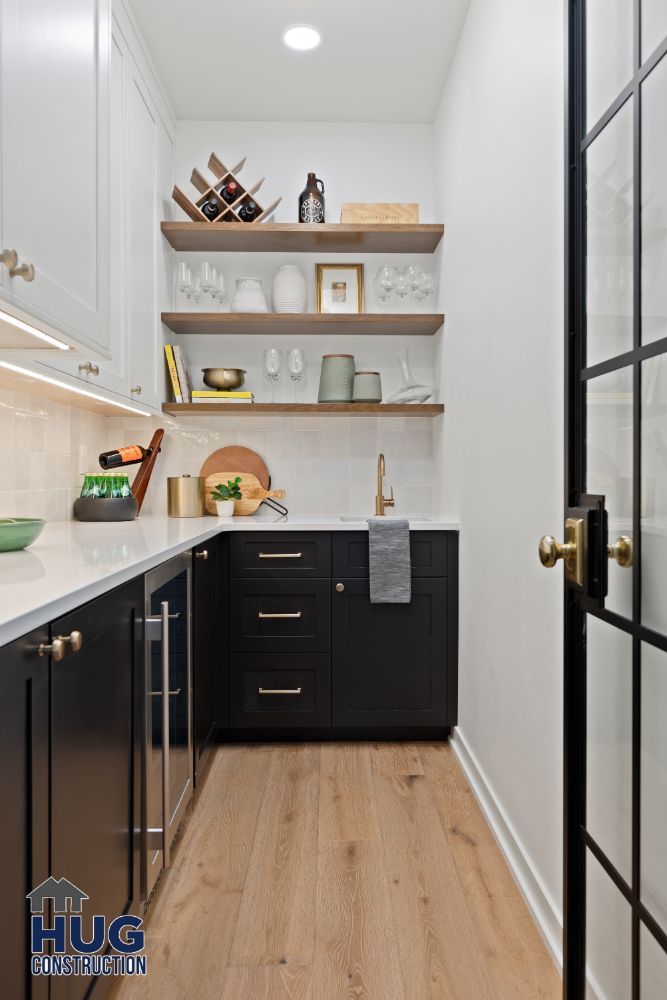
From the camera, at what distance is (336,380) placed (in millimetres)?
3094

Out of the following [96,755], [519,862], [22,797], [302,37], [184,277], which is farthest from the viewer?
[184,277]

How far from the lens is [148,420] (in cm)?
318

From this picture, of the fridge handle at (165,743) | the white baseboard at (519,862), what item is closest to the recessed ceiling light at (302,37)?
the fridge handle at (165,743)

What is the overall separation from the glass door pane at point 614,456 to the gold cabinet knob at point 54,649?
852mm

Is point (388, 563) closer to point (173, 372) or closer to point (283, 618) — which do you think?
point (283, 618)

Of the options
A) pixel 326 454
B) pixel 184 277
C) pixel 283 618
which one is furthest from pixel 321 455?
pixel 184 277

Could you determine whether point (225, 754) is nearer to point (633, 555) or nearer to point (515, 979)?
point (515, 979)

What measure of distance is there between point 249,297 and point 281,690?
1.79 meters

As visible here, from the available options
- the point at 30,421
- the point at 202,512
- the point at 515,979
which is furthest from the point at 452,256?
the point at 515,979

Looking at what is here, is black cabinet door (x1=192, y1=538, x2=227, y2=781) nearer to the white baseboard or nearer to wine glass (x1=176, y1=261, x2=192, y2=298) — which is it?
the white baseboard

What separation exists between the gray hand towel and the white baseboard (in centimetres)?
63

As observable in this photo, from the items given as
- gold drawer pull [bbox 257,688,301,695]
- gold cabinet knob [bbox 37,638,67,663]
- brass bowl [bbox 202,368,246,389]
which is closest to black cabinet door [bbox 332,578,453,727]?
gold drawer pull [bbox 257,688,301,695]

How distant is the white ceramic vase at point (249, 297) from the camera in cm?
308

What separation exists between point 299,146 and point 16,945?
3.33m
